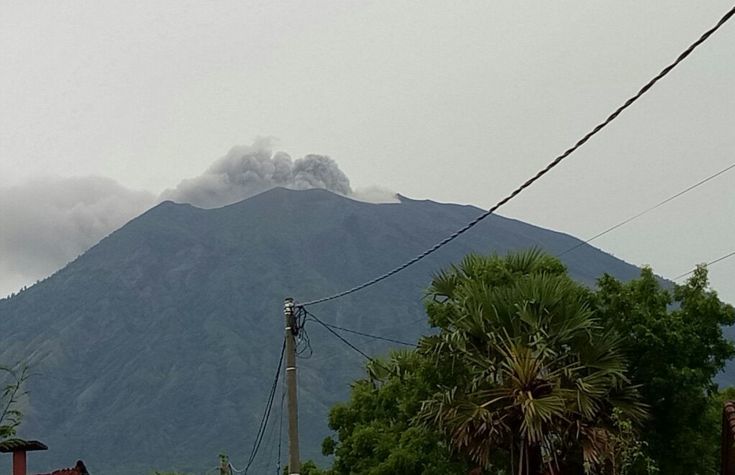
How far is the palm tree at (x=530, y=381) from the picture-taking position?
2230 cm

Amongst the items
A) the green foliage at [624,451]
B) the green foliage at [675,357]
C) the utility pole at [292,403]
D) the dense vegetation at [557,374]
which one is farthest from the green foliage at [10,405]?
the green foliage at [675,357]

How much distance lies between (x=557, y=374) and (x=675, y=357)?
212 inches

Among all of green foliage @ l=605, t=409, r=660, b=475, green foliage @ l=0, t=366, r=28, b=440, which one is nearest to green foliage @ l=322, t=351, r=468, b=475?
green foliage @ l=605, t=409, r=660, b=475

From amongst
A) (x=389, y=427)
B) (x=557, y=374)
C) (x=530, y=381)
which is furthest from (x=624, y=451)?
(x=389, y=427)

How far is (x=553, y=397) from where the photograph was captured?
72.3 feet

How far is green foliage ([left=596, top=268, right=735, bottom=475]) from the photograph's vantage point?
26.7 meters

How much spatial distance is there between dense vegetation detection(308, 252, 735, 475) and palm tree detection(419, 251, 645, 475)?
3 centimetres


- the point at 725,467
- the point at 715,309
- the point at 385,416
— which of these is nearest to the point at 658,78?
the point at 725,467

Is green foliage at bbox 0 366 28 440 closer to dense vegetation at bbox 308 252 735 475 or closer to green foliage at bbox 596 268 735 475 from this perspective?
dense vegetation at bbox 308 252 735 475

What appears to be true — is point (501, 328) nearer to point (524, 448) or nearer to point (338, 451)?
point (524, 448)

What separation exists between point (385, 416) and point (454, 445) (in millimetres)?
11253

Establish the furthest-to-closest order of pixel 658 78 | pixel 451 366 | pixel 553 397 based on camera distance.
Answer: pixel 451 366, pixel 553 397, pixel 658 78

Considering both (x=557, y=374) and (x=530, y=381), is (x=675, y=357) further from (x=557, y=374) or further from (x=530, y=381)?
(x=530, y=381)

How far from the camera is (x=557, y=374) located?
22688mm
